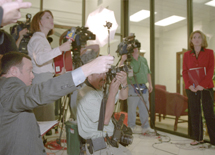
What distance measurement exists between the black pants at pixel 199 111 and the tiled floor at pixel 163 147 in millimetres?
195

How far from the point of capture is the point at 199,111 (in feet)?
8.71

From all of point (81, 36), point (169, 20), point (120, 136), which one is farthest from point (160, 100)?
point (120, 136)

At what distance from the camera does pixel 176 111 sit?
345 cm

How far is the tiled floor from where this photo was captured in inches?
94.8

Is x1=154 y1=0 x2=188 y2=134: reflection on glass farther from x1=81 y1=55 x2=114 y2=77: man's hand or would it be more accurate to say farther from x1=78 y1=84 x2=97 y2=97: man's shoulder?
x1=81 y1=55 x2=114 y2=77: man's hand

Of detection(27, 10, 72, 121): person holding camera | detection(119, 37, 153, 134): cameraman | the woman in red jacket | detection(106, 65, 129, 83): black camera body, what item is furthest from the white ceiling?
detection(106, 65, 129, 83): black camera body

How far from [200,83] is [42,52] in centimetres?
210

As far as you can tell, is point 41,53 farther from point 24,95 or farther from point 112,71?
point 24,95

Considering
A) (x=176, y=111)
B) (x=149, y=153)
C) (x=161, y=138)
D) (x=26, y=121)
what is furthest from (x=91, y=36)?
(x=176, y=111)

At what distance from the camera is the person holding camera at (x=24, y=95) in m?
0.69

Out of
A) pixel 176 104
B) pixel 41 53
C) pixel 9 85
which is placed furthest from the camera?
pixel 176 104

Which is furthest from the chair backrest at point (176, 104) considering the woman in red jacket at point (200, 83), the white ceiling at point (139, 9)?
the white ceiling at point (139, 9)

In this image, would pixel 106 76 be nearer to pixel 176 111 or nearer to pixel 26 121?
pixel 26 121

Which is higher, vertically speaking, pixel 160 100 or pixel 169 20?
pixel 169 20
